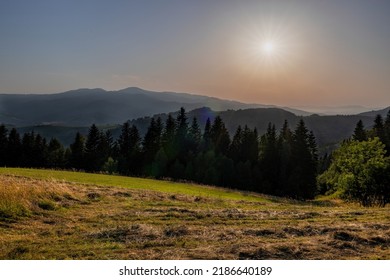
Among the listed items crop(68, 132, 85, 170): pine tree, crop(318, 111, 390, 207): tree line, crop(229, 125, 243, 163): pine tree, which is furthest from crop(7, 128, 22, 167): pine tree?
crop(318, 111, 390, 207): tree line

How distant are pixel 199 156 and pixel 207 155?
1670 millimetres

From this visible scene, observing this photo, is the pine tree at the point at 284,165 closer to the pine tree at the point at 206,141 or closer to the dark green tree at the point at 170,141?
the pine tree at the point at 206,141

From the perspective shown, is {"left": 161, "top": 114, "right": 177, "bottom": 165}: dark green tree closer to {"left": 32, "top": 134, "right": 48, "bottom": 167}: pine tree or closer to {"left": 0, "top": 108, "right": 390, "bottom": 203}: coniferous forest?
{"left": 0, "top": 108, "right": 390, "bottom": 203}: coniferous forest

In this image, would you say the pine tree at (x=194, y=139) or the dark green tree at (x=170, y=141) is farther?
the pine tree at (x=194, y=139)

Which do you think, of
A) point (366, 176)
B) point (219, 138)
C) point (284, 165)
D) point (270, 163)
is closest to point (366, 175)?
point (366, 176)

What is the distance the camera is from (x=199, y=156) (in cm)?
7175

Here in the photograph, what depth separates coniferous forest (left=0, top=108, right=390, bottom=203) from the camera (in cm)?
6762

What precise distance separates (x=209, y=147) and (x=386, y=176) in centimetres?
4159

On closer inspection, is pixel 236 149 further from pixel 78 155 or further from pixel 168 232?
pixel 168 232

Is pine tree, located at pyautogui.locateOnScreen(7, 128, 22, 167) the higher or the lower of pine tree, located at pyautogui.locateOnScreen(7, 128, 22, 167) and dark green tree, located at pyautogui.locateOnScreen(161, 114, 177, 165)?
the lower

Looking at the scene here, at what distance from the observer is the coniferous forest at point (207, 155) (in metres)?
67.6

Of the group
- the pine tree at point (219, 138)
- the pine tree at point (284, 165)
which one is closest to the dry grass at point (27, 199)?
the pine tree at point (284, 165)

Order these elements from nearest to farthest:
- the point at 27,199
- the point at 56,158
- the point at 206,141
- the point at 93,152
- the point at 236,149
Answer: the point at 27,199, the point at 236,149, the point at 206,141, the point at 93,152, the point at 56,158
